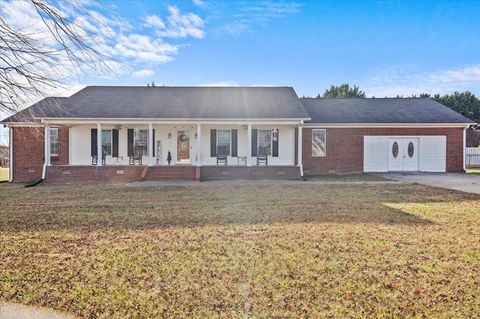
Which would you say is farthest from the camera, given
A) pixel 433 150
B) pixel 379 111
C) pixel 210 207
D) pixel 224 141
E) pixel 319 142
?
pixel 379 111

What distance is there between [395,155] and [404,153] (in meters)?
0.55

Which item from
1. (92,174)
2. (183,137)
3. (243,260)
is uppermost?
(183,137)

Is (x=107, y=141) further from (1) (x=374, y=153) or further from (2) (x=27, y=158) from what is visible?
(1) (x=374, y=153)

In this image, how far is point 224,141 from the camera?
20031 mm

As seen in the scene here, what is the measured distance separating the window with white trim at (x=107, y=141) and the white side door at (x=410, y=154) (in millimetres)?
17276

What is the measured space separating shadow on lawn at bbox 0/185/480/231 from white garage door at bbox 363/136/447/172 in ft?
24.0

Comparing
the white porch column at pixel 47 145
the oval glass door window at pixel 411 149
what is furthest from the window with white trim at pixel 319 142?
the white porch column at pixel 47 145

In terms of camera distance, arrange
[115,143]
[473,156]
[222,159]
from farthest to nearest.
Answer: [473,156], [115,143], [222,159]

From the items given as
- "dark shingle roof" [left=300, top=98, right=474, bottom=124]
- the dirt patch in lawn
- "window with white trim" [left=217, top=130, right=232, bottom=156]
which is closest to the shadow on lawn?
the dirt patch in lawn

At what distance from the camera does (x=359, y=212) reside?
8.63 metres

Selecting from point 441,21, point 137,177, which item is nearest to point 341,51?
point 441,21

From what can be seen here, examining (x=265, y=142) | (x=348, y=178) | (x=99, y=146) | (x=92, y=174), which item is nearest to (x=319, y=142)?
(x=265, y=142)

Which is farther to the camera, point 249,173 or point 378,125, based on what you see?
point 378,125

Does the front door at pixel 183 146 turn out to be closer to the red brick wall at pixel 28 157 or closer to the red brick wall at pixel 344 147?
the red brick wall at pixel 28 157
